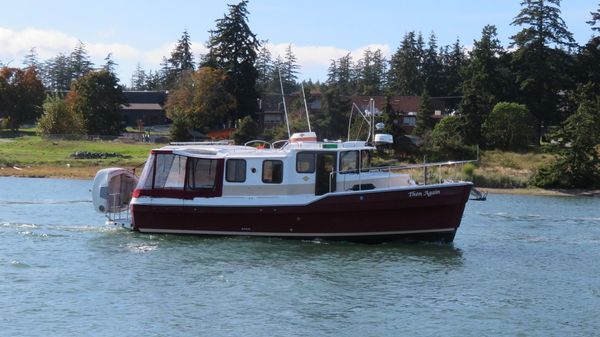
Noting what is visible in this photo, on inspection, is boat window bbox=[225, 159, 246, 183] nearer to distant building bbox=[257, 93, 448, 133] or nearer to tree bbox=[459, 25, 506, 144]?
tree bbox=[459, 25, 506, 144]

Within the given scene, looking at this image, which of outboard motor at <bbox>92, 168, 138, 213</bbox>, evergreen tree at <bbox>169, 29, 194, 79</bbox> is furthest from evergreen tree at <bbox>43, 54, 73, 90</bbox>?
outboard motor at <bbox>92, 168, 138, 213</bbox>

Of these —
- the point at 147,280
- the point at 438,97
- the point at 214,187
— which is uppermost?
the point at 438,97

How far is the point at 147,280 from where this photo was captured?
2469 centimetres

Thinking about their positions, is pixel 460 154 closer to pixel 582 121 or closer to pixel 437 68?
pixel 582 121

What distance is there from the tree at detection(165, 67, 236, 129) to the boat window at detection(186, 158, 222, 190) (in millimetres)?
62905

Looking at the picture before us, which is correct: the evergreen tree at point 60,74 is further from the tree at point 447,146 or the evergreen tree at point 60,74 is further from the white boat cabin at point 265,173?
the white boat cabin at point 265,173

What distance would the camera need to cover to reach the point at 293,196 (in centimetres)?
3045

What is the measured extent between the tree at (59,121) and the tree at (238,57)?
17.2 metres

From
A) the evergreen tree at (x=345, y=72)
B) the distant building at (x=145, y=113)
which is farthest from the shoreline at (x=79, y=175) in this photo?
the evergreen tree at (x=345, y=72)

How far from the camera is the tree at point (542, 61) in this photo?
90.0 metres

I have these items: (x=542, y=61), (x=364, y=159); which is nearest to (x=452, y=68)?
(x=542, y=61)

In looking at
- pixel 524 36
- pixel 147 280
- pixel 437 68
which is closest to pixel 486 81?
pixel 524 36

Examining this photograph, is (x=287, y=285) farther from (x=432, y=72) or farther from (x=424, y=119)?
(x=432, y=72)

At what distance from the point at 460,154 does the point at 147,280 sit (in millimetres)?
55265
